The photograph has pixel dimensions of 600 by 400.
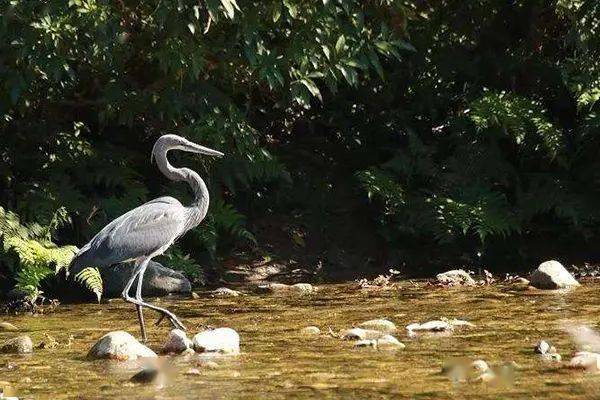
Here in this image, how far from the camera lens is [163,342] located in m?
7.87

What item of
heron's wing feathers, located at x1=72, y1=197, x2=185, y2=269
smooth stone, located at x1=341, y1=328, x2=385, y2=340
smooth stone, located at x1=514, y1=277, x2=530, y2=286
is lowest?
smooth stone, located at x1=341, y1=328, x2=385, y2=340

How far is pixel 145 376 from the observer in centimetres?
618

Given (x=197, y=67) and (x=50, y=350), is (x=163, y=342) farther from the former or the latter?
(x=197, y=67)

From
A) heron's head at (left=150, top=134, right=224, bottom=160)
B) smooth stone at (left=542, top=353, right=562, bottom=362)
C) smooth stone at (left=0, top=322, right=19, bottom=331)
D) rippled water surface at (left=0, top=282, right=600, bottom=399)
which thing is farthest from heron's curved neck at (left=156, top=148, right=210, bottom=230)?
smooth stone at (left=542, top=353, right=562, bottom=362)

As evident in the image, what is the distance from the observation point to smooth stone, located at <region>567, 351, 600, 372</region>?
6.02 m

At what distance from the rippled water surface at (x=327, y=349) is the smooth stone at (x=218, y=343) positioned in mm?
84

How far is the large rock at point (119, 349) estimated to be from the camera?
699cm

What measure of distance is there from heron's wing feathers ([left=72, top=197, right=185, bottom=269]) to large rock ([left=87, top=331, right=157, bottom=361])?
1603mm

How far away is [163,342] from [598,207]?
521 centimetres

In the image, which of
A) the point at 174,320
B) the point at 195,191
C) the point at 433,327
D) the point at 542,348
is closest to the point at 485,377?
the point at 542,348

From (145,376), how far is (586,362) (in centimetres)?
228

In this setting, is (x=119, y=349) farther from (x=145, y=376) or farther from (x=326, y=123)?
(x=326, y=123)

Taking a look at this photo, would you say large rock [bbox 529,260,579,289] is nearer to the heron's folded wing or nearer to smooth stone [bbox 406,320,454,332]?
smooth stone [bbox 406,320,454,332]

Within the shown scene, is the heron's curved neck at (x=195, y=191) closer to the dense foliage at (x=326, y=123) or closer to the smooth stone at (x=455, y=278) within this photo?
the dense foliage at (x=326, y=123)
